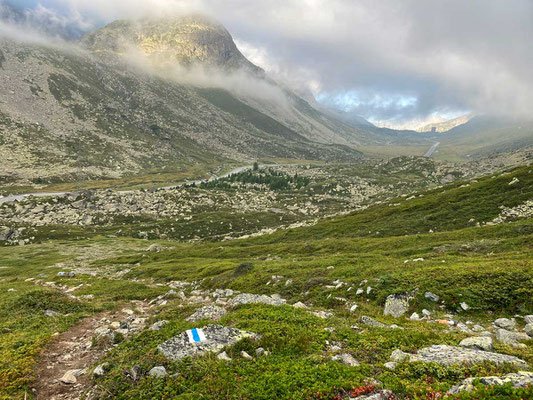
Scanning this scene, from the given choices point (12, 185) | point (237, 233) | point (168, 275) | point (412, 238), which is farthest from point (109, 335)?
point (12, 185)

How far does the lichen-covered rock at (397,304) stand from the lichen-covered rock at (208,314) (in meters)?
10.0

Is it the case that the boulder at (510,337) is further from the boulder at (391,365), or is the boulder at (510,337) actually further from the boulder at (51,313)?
the boulder at (51,313)

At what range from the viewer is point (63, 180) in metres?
178

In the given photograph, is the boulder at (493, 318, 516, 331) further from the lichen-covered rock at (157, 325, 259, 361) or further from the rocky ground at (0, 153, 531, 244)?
the rocky ground at (0, 153, 531, 244)

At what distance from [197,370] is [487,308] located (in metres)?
15.4

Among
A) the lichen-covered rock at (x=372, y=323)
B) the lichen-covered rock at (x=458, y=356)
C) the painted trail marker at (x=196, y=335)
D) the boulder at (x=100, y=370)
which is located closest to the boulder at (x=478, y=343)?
the lichen-covered rock at (x=458, y=356)

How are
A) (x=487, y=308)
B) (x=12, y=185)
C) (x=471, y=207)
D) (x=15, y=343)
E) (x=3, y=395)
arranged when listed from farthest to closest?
(x=12, y=185) < (x=471, y=207) < (x=487, y=308) < (x=15, y=343) < (x=3, y=395)

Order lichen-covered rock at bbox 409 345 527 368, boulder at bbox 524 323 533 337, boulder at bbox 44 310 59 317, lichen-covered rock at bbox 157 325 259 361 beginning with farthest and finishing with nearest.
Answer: boulder at bbox 44 310 59 317
boulder at bbox 524 323 533 337
lichen-covered rock at bbox 157 325 259 361
lichen-covered rock at bbox 409 345 527 368

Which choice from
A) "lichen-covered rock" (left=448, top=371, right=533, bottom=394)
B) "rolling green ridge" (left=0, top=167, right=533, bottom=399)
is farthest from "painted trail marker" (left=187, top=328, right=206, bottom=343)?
"lichen-covered rock" (left=448, top=371, right=533, bottom=394)

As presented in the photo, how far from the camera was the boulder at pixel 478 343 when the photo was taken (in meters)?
9.69

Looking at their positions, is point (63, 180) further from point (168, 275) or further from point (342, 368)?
point (342, 368)

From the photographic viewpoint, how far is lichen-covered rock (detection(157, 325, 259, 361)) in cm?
1087

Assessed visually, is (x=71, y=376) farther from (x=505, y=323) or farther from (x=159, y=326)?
(x=505, y=323)

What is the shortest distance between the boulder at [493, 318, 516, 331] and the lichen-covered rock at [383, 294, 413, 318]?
418cm
